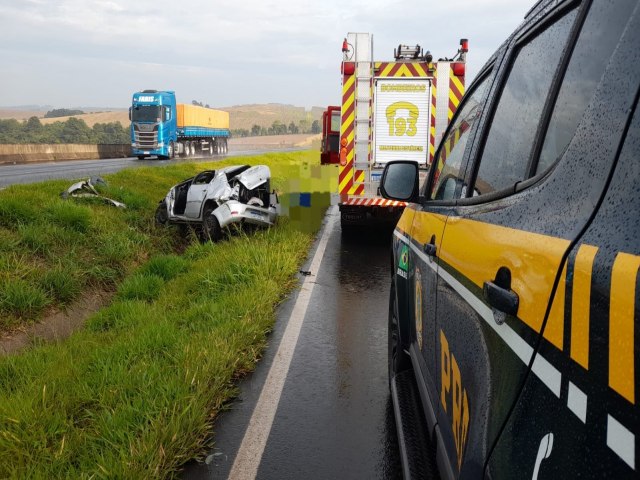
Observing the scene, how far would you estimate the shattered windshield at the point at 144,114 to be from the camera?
35062 millimetres

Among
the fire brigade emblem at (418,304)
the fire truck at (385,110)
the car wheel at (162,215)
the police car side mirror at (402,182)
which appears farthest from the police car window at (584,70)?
the car wheel at (162,215)

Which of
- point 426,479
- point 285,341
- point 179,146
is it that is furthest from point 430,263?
point 179,146

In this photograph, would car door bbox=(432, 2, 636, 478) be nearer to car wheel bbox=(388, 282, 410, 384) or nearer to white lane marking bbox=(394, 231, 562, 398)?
white lane marking bbox=(394, 231, 562, 398)

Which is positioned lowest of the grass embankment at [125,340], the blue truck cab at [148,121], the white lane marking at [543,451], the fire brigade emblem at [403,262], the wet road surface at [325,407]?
the wet road surface at [325,407]

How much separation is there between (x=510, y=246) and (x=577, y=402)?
48cm

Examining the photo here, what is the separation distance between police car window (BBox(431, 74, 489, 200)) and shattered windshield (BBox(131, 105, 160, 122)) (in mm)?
34462

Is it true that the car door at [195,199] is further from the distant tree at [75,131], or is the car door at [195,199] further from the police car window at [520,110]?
the distant tree at [75,131]

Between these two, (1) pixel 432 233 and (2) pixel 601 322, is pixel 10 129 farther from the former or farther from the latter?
(2) pixel 601 322

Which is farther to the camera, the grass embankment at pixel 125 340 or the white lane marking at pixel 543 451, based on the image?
the grass embankment at pixel 125 340

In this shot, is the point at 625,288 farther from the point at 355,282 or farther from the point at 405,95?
the point at 405,95

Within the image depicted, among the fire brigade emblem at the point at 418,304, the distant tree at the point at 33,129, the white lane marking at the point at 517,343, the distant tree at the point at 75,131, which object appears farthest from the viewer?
the distant tree at the point at 75,131

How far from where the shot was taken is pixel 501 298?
128cm

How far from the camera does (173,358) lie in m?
4.02

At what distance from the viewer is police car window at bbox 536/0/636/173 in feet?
3.79
